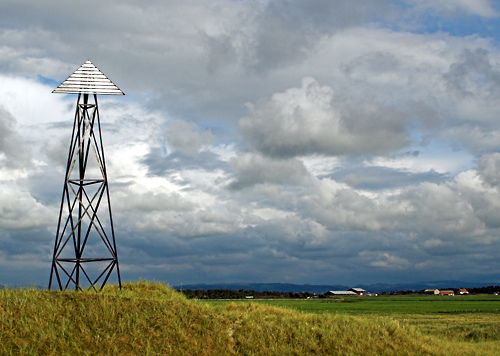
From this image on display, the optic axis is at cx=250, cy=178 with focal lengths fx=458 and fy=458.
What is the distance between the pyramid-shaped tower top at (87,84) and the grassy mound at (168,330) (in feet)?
43.5

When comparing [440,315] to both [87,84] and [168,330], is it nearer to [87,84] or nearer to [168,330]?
[168,330]

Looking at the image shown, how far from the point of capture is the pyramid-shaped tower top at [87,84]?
30609 millimetres

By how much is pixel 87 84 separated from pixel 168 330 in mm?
17314

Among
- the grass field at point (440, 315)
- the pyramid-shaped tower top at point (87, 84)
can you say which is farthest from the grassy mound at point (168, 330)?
the pyramid-shaped tower top at point (87, 84)

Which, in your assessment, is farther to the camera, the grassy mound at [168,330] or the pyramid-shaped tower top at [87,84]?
the pyramid-shaped tower top at [87,84]

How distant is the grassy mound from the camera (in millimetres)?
21438

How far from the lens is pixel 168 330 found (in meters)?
23.2

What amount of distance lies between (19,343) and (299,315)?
50.3ft

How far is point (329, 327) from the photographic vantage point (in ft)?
86.7

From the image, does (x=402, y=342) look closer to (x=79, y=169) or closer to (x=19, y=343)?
(x=19, y=343)

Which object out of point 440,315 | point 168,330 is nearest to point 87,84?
point 168,330

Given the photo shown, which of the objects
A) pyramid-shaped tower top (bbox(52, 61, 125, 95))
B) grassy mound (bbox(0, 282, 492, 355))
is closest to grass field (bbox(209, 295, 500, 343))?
grassy mound (bbox(0, 282, 492, 355))

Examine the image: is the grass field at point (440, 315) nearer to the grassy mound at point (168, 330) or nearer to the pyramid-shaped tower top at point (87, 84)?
the grassy mound at point (168, 330)

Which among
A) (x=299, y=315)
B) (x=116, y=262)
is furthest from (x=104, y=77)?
(x=299, y=315)
